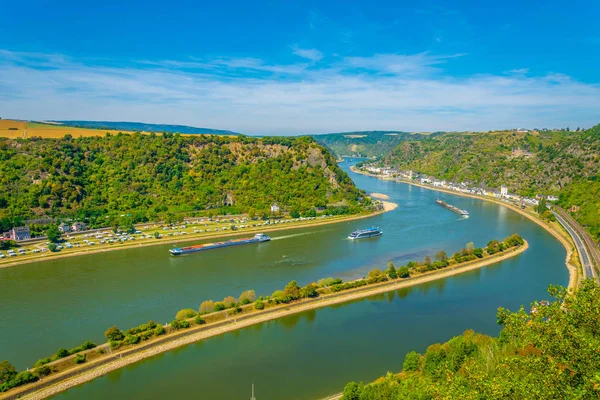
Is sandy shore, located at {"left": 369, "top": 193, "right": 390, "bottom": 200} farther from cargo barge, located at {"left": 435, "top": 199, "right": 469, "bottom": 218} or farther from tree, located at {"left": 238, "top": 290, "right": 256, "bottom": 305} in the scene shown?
tree, located at {"left": 238, "top": 290, "right": 256, "bottom": 305}

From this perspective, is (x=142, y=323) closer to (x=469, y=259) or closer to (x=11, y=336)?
(x=11, y=336)

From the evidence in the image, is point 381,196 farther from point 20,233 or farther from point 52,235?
point 20,233

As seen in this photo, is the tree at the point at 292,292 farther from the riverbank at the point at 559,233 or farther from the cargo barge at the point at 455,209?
the cargo barge at the point at 455,209

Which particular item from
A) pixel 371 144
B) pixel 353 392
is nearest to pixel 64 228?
pixel 353 392

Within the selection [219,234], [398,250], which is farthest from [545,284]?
[219,234]

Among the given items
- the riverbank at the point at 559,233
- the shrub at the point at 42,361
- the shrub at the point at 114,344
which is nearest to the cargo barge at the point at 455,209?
the riverbank at the point at 559,233

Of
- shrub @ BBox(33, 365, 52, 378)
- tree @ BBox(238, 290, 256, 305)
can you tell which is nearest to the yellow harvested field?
tree @ BBox(238, 290, 256, 305)
